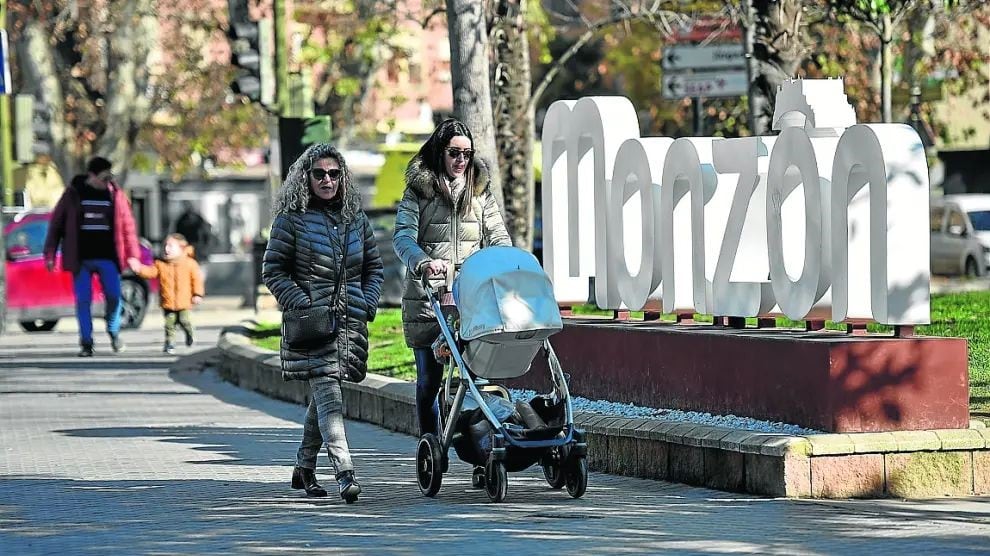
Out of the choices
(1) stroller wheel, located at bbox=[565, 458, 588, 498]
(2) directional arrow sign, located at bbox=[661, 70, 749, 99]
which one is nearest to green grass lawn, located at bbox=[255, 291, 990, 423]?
(1) stroller wheel, located at bbox=[565, 458, 588, 498]

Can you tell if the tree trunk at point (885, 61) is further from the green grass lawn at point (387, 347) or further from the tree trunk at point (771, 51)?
the tree trunk at point (771, 51)

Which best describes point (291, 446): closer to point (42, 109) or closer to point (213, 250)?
point (42, 109)

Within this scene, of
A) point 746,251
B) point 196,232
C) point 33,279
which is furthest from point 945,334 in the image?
point 196,232

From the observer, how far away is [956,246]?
119ft

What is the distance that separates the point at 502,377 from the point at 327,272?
0.94 meters

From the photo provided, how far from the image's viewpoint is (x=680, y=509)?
869cm

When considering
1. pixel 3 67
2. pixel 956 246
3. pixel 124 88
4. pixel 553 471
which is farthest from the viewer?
pixel 956 246

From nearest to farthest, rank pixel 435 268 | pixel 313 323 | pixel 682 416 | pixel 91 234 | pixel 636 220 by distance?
pixel 313 323 < pixel 435 268 < pixel 682 416 < pixel 636 220 < pixel 91 234

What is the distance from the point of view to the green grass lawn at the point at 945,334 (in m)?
11.1

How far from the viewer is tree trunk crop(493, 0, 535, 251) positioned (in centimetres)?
1766

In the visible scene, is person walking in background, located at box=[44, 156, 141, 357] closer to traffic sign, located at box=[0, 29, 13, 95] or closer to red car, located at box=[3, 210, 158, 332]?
traffic sign, located at box=[0, 29, 13, 95]

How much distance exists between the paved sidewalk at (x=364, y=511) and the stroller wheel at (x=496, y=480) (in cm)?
7

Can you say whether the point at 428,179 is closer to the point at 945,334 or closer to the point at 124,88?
the point at 945,334

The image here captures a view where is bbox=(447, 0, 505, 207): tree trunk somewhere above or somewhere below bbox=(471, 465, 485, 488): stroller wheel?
above
